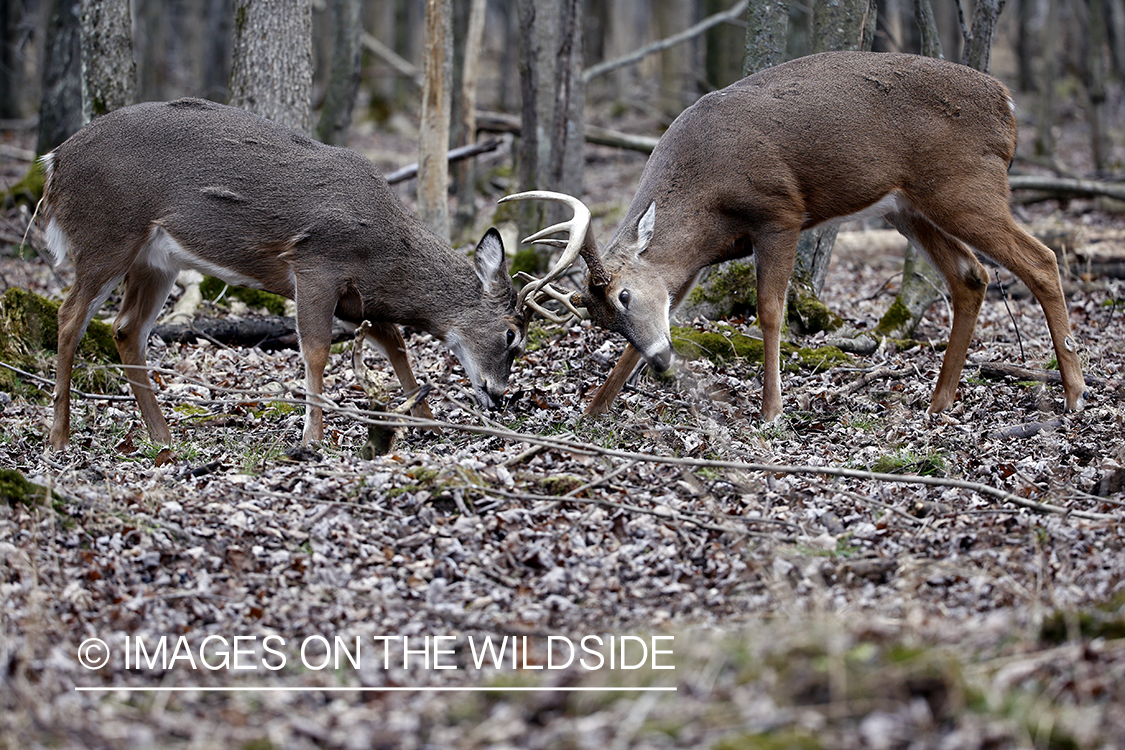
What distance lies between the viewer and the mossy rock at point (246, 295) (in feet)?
31.5

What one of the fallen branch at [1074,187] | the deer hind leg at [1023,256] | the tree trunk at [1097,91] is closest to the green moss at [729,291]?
the deer hind leg at [1023,256]

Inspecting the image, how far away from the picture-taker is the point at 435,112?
10242 mm

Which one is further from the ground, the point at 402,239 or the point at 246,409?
the point at 402,239

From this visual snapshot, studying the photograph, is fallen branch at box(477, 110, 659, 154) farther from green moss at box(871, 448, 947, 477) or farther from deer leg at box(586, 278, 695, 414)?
green moss at box(871, 448, 947, 477)

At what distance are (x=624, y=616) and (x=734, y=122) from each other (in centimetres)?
377

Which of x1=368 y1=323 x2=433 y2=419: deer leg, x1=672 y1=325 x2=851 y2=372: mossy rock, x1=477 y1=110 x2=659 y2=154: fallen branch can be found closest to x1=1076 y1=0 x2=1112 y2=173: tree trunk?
x1=477 y1=110 x2=659 y2=154: fallen branch

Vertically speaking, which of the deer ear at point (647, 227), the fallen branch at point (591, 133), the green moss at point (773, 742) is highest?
the deer ear at point (647, 227)

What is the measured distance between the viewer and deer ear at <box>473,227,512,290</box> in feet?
23.3

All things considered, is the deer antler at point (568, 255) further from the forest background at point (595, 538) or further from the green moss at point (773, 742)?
the green moss at point (773, 742)

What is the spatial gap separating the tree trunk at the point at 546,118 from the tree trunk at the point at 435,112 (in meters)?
0.98

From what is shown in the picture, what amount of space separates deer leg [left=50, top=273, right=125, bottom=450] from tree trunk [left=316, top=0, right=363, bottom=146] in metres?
6.56

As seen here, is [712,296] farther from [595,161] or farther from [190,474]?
[595,161]

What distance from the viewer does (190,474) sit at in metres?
5.93

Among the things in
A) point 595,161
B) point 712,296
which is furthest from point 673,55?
point 712,296
